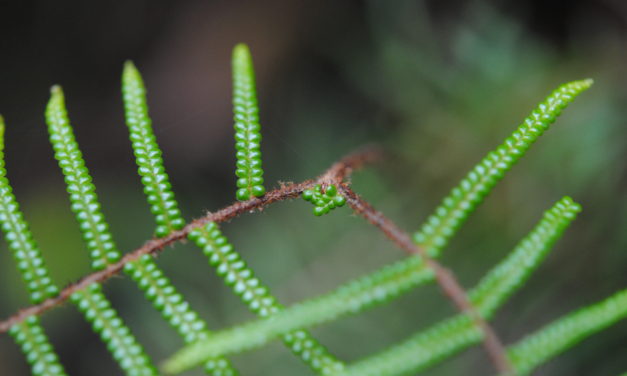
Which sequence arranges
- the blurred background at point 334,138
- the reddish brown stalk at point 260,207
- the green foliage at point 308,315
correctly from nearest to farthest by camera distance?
1. the green foliage at point 308,315
2. the reddish brown stalk at point 260,207
3. the blurred background at point 334,138

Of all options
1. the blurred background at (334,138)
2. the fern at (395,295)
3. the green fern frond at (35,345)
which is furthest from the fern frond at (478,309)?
the blurred background at (334,138)

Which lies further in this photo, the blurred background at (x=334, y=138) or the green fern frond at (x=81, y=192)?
the blurred background at (x=334, y=138)

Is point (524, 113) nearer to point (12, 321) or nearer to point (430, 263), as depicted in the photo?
point (430, 263)

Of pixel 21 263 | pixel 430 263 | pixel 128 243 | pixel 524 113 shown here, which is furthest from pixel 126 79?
pixel 524 113

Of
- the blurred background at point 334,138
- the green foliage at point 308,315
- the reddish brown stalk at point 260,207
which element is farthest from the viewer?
the blurred background at point 334,138

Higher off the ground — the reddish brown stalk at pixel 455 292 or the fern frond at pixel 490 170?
the fern frond at pixel 490 170

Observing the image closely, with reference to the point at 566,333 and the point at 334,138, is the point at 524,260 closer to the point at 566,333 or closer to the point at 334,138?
the point at 566,333

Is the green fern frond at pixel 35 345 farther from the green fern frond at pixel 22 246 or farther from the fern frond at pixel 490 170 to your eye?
the fern frond at pixel 490 170
